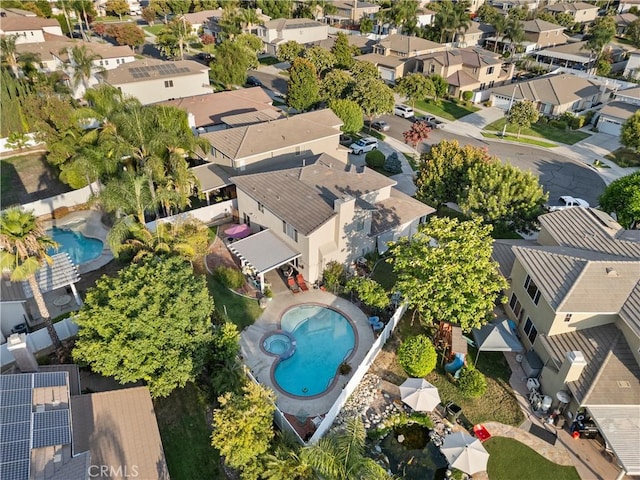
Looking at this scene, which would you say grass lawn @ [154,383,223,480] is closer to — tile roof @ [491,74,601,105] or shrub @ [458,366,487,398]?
shrub @ [458,366,487,398]

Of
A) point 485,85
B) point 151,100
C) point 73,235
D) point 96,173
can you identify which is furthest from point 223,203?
point 485,85

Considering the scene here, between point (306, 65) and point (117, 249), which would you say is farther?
point (306, 65)

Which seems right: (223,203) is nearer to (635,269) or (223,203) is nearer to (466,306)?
(466,306)

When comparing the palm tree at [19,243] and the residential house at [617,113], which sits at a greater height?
the palm tree at [19,243]

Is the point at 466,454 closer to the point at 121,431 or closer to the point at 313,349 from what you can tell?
the point at 313,349

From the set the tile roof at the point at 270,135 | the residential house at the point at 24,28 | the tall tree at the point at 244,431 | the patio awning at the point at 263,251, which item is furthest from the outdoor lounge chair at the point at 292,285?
the residential house at the point at 24,28

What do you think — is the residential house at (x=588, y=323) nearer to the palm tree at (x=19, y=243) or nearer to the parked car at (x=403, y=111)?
the palm tree at (x=19, y=243)

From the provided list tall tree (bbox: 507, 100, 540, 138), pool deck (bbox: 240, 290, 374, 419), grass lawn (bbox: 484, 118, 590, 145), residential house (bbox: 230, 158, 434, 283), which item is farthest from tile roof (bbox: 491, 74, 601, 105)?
pool deck (bbox: 240, 290, 374, 419)

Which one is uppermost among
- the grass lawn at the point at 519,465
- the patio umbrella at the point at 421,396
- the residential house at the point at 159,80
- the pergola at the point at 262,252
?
the residential house at the point at 159,80
